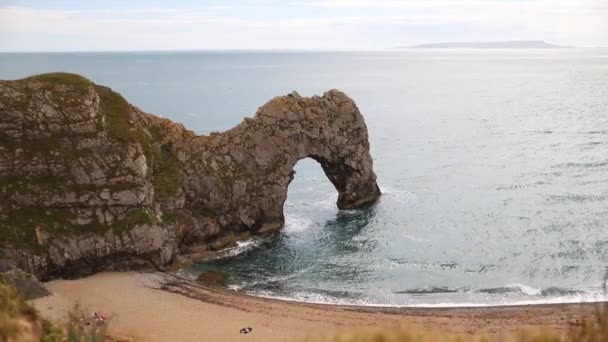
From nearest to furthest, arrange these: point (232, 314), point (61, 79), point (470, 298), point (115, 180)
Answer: point (232, 314)
point (470, 298)
point (115, 180)
point (61, 79)

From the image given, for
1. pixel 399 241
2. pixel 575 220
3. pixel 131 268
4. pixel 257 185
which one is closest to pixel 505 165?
pixel 575 220

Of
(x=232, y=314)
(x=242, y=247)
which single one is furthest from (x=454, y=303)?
(x=242, y=247)

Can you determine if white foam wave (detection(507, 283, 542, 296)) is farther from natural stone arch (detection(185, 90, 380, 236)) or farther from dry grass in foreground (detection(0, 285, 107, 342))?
dry grass in foreground (detection(0, 285, 107, 342))

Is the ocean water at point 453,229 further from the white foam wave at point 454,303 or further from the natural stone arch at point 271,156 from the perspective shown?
the natural stone arch at point 271,156

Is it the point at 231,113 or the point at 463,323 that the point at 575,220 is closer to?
the point at 463,323

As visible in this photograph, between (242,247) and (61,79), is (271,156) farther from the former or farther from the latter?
(61,79)

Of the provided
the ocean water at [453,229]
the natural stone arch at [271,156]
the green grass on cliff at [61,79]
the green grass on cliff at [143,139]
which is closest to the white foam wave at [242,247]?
the ocean water at [453,229]

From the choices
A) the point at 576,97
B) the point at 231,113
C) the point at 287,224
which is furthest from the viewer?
the point at 576,97
